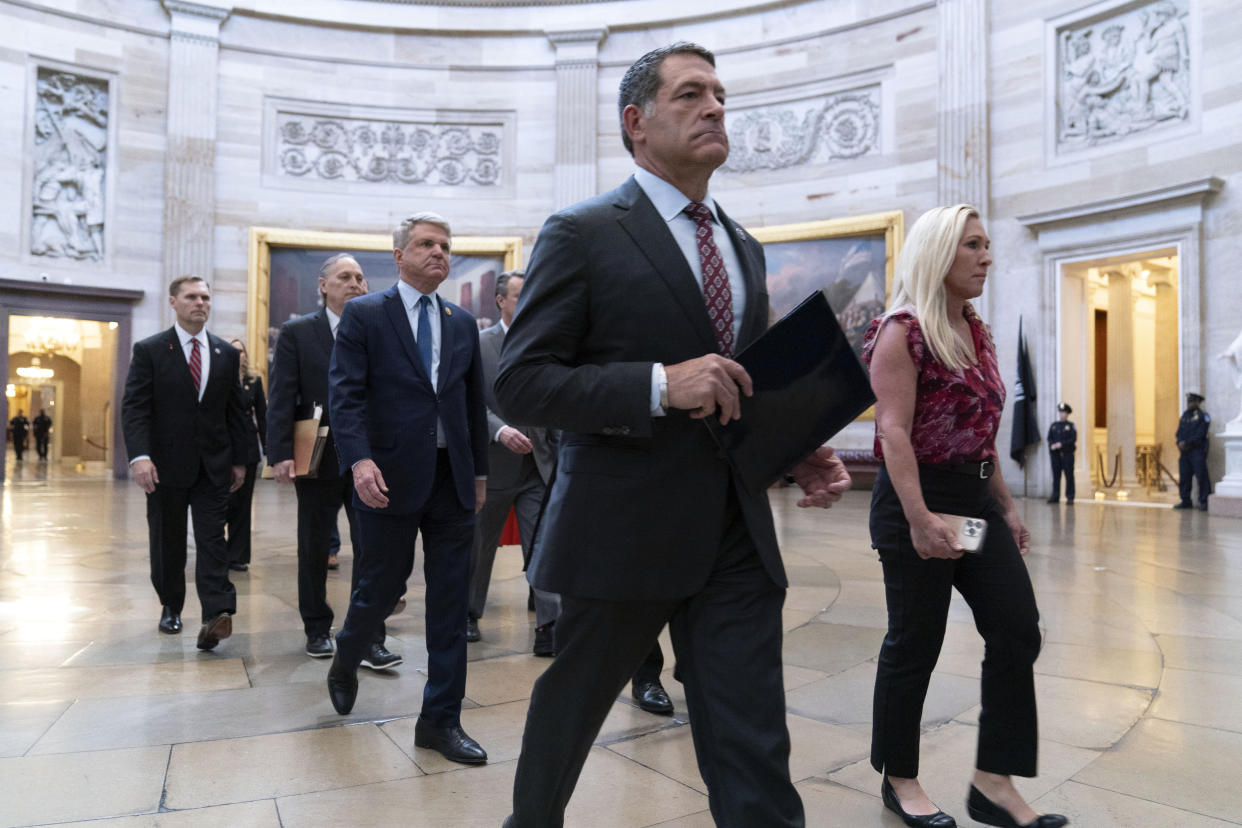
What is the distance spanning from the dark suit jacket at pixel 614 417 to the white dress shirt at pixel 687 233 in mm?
55

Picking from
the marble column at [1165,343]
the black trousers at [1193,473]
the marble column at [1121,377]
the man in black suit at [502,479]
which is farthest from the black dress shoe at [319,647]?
the marble column at [1165,343]

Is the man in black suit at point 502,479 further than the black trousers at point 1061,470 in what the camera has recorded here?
No

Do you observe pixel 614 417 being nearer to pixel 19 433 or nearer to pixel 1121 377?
pixel 1121 377

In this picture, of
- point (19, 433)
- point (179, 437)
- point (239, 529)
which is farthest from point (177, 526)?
point (19, 433)

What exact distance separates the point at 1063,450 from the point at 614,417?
14.4m

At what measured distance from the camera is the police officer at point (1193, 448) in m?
13.0

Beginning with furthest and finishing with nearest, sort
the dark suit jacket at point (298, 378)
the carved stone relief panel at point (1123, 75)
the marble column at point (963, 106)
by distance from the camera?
the marble column at point (963, 106), the carved stone relief panel at point (1123, 75), the dark suit jacket at point (298, 378)

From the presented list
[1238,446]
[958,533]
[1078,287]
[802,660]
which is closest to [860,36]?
[1078,287]

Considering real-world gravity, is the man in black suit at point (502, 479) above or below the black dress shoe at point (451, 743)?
above

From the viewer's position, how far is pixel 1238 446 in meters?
12.4

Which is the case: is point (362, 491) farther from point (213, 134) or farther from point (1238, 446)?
point (213, 134)

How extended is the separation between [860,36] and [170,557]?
16334 mm

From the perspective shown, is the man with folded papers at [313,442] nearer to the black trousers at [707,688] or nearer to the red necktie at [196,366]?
the red necktie at [196,366]

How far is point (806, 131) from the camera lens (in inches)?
707
